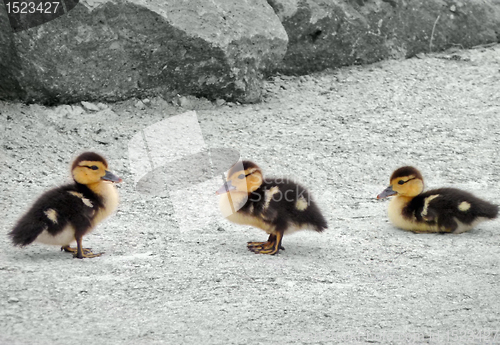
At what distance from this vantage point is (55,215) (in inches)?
165

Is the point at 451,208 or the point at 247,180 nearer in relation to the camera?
the point at 247,180

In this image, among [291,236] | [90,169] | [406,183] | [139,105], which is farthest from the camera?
[139,105]

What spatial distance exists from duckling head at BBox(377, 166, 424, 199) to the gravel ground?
0.31 m

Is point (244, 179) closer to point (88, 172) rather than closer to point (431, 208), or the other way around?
point (88, 172)

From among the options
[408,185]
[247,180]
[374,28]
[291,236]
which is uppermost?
[374,28]

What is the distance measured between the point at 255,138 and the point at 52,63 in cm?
221

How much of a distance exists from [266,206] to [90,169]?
124cm

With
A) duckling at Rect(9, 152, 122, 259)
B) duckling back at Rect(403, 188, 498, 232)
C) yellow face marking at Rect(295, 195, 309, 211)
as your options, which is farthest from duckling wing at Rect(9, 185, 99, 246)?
duckling back at Rect(403, 188, 498, 232)

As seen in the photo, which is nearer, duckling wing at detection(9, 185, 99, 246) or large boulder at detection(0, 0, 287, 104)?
duckling wing at detection(9, 185, 99, 246)

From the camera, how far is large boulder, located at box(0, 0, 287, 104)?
646cm

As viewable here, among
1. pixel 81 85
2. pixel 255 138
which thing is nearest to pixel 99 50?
pixel 81 85

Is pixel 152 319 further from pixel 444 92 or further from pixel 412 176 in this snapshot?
pixel 444 92

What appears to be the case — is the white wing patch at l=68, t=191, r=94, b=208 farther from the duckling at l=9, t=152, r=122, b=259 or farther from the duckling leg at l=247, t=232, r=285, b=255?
the duckling leg at l=247, t=232, r=285, b=255

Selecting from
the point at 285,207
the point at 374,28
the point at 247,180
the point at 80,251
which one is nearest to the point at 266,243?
the point at 285,207
